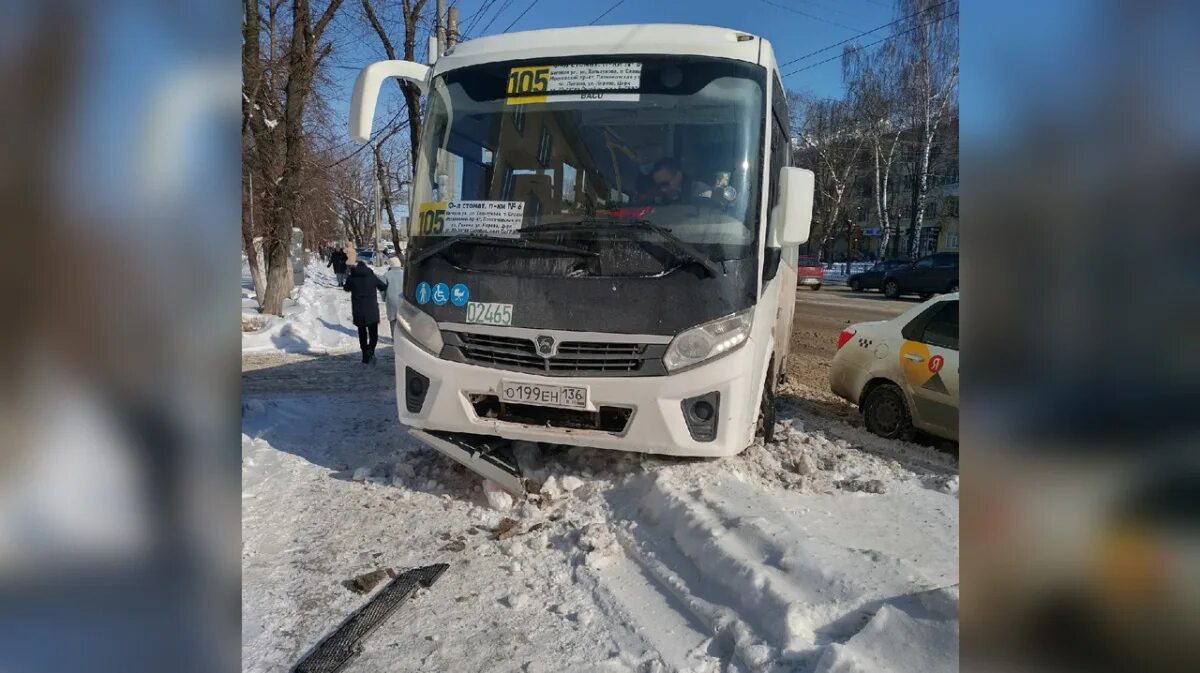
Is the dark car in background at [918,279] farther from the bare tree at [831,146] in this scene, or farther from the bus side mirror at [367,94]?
the bus side mirror at [367,94]

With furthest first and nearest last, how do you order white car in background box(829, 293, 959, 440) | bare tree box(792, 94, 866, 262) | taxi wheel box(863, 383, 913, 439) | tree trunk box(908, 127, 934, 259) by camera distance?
bare tree box(792, 94, 866, 262) → tree trunk box(908, 127, 934, 259) → taxi wheel box(863, 383, 913, 439) → white car in background box(829, 293, 959, 440)

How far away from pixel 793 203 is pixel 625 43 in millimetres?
→ 1534

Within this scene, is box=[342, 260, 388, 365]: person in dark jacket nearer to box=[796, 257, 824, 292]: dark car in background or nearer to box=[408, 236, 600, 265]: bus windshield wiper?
box=[408, 236, 600, 265]: bus windshield wiper

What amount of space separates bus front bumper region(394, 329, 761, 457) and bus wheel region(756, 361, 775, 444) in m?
0.76

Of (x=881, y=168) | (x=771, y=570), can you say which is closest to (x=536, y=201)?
(x=771, y=570)

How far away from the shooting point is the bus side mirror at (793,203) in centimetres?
445

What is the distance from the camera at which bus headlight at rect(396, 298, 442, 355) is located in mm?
4449

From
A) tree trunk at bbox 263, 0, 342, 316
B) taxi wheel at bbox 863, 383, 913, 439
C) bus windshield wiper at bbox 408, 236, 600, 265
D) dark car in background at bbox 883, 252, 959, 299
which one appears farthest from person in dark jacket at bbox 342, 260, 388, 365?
dark car in background at bbox 883, 252, 959, 299

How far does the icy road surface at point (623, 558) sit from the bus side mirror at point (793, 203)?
1.62 metres

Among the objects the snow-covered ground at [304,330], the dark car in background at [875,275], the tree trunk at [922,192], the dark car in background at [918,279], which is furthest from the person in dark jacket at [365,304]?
the tree trunk at [922,192]

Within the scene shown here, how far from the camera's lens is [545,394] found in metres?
4.18
